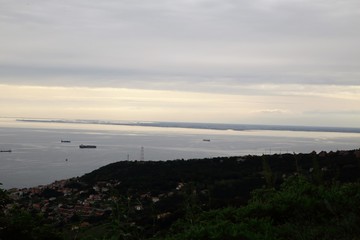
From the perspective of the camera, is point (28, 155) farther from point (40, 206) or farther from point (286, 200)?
point (286, 200)

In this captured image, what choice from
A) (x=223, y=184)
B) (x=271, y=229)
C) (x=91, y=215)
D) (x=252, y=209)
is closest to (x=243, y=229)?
(x=271, y=229)

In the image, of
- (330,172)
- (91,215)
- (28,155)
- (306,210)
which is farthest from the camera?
(28,155)

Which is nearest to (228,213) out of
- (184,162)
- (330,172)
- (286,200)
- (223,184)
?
(286,200)

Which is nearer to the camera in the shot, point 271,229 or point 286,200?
point 271,229

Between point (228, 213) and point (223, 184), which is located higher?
point (228, 213)

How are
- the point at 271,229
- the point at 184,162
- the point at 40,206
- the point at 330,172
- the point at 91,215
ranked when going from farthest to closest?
the point at 184,162, the point at 40,206, the point at 330,172, the point at 91,215, the point at 271,229

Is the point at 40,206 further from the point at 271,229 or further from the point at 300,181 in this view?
the point at 271,229
